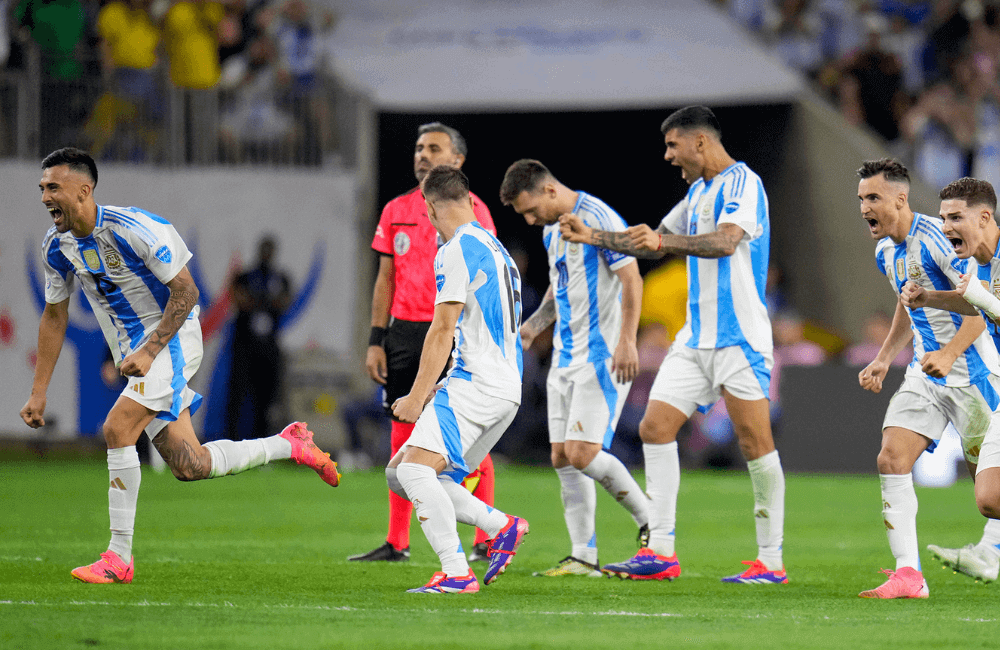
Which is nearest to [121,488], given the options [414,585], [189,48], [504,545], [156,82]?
[414,585]

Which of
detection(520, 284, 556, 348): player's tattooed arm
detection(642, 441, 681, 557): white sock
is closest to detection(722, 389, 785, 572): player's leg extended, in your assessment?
detection(642, 441, 681, 557): white sock

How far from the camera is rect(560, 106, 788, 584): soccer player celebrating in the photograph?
7180 mm

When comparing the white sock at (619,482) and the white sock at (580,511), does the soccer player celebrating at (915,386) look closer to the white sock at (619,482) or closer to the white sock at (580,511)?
the white sock at (619,482)

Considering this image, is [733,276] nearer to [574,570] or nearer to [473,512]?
[574,570]

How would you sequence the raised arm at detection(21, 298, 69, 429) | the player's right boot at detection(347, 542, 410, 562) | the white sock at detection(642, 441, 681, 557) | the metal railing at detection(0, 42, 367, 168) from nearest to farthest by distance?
the raised arm at detection(21, 298, 69, 429), the white sock at detection(642, 441, 681, 557), the player's right boot at detection(347, 542, 410, 562), the metal railing at detection(0, 42, 367, 168)

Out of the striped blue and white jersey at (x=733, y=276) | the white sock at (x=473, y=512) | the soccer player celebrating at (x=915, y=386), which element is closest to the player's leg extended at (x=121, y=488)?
the white sock at (x=473, y=512)

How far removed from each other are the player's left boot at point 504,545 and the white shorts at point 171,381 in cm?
181

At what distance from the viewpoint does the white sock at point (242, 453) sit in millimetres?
7160

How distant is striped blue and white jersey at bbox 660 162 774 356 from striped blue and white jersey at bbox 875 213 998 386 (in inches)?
28.2

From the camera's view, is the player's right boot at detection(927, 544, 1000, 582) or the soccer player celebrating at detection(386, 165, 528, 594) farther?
the player's right boot at detection(927, 544, 1000, 582)

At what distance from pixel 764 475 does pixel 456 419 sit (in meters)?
1.88

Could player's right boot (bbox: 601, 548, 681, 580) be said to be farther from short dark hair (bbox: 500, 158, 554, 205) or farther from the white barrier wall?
the white barrier wall

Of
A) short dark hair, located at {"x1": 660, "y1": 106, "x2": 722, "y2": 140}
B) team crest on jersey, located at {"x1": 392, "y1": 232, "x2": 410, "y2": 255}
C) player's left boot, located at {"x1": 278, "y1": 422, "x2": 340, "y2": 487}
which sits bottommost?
player's left boot, located at {"x1": 278, "y1": 422, "x2": 340, "y2": 487}

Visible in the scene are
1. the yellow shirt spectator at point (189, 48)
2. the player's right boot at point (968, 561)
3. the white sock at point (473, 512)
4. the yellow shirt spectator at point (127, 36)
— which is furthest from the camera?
the yellow shirt spectator at point (189, 48)
